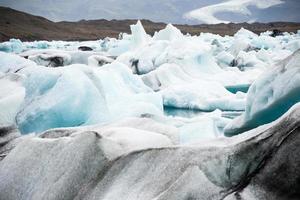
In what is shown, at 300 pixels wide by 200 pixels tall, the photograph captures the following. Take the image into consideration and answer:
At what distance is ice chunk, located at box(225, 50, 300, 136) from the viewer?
4.92 m

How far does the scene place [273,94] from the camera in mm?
5285

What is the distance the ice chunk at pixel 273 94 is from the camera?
16.1 feet

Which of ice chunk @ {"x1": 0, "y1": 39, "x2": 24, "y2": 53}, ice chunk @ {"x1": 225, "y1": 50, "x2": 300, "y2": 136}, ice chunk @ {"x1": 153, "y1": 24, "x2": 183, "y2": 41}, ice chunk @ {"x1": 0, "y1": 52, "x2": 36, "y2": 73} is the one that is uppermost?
ice chunk @ {"x1": 225, "y1": 50, "x2": 300, "y2": 136}

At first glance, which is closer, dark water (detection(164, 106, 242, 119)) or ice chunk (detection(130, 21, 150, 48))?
dark water (detection(164, 106, 242, 119))

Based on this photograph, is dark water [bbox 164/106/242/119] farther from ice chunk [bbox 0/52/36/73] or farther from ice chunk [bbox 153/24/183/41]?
ice chunk [bbox 153/24/183/41]

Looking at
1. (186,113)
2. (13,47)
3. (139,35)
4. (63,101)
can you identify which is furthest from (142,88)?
(13,47)

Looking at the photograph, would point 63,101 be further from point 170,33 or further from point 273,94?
point 170,33

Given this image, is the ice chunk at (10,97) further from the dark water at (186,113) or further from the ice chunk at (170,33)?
the ice chunk at (170,33)

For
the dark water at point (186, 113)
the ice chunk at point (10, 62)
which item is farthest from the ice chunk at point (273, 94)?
the ice chunk at point (10, 62)

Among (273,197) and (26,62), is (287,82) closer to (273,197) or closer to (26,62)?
(273,197)

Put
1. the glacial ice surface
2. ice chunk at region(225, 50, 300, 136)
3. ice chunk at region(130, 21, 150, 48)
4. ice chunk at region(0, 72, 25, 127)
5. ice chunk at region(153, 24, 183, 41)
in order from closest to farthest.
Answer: ice chunk at region(225, 50, 300, 136), ice chunk at region(0, 72, 25, 127), the glacial ice surface, ice chunk at region(130, 21, 150, 48), ice chunk at region(153, 24, 183, 41)

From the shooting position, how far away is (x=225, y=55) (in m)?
24.0

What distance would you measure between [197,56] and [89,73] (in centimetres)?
1282

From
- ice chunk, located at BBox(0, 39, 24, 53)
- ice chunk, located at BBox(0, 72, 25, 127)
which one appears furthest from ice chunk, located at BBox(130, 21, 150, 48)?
ice chunk, located at BBox(0, 72, 25, 127)
